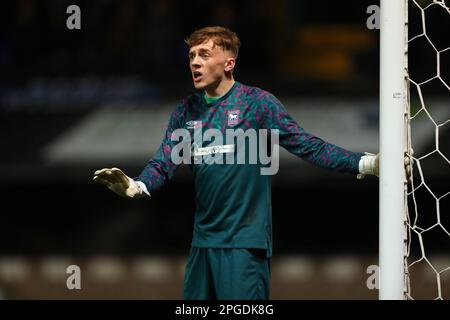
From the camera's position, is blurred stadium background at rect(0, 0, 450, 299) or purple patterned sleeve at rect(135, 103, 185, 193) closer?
purple patterned sleeve at rect(135, 103, 185, 193)

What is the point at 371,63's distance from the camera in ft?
29.7

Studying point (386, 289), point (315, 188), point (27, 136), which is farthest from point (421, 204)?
point (386, 289)

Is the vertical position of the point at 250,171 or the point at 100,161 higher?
the point at 100,161

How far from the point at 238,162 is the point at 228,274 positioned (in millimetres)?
415

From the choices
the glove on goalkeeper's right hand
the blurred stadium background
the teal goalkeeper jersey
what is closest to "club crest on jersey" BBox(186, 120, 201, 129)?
the teal goalkeeper jersey

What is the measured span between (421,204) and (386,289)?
4.17 meters

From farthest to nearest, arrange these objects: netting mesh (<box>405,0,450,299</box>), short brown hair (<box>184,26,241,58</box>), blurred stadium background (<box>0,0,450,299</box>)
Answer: blurred stadium background (<box>0,0,450,299</box>) → netting mesh (<box>405,0,450,299</box>) → short brown hair (<box>184,26,241,58</box>)

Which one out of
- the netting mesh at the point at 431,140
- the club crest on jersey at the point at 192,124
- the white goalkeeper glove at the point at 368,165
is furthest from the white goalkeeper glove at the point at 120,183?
the netting mesh at the point at 431,140

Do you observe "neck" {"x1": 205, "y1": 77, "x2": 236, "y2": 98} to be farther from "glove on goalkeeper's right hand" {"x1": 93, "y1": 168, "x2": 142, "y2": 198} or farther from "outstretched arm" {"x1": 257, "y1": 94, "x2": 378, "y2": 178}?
"glove on goalkeeper's right hand" {"x1": 93, "y1": 168, "x2": 142, "y2": 198}

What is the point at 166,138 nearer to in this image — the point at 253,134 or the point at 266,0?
the point at 253,134

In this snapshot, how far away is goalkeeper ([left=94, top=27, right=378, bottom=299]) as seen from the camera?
167 inches

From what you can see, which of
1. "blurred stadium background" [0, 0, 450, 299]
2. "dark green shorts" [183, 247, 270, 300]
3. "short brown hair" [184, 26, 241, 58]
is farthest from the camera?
"blurred stadium background" [0, 0, 450, 299]

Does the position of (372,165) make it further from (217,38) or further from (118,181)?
(118,181)
